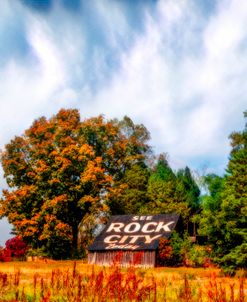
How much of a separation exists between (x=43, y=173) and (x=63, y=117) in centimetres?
969

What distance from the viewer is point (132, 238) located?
140 ft

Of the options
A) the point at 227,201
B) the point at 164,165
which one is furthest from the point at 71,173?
the point at 227,201

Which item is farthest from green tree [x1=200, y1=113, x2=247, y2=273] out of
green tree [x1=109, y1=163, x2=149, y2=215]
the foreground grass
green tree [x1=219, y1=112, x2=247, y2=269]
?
green tree [x1=109, y1=163, x2=149, y2=215]

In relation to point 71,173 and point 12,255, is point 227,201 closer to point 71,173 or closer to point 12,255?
point 71,173

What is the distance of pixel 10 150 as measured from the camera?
5375cm

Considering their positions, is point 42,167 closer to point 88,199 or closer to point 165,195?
point 88,199

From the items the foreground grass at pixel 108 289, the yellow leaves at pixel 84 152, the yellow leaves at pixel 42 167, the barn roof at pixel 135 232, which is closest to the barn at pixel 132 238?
the barn roof at pixel 135 232

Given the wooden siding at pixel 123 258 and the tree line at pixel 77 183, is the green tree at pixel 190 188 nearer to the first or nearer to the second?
the tree line at pixel 77 183

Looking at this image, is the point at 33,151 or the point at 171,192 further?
the point at 171,192

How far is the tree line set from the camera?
165 feet

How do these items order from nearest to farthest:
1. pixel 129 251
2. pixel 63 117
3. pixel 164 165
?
1. pixel 129 251
2. pixel 63 117
3. pixel 164 165

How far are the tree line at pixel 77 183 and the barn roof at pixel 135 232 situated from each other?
4378mm

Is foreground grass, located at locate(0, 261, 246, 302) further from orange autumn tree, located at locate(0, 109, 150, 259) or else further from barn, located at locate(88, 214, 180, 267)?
orange autumn tree, located at locate(0, 109, 150, 259)

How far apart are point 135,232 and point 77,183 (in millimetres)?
12918
